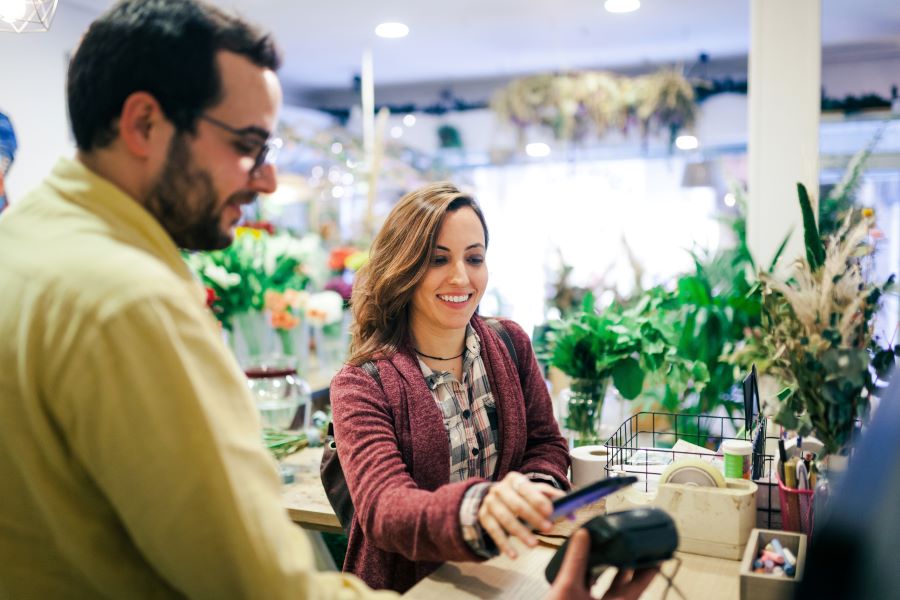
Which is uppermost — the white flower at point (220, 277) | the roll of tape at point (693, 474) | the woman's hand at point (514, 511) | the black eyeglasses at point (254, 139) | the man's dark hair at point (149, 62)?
the man's dark hair at point (149, 62)

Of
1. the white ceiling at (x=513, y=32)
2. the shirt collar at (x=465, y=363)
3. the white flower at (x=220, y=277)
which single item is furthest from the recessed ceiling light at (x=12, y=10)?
the white ceiling at (x=513, y=32)

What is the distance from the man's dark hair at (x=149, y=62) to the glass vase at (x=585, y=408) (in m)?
1.52

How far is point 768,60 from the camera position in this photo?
294 centimetres

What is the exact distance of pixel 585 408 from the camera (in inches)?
85.6

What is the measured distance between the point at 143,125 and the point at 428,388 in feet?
2.97

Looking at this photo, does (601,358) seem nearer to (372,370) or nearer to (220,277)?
(372,370)

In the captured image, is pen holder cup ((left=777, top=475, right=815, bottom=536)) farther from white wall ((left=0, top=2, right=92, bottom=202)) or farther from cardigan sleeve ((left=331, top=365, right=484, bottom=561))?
white wall ((left=0, top=2, right=92, bottom=202))

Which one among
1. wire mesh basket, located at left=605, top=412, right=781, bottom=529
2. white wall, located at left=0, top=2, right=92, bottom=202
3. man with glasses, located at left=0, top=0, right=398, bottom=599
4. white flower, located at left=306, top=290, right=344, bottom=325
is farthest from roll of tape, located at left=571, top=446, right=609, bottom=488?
white wall, located at left=0, top=2, right=92, bottom=202

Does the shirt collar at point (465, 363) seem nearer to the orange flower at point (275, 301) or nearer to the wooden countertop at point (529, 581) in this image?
the wooden countertop at point (529, 581)

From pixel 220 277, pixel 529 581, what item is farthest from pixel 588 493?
pixel 220 277

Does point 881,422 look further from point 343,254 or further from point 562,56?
point 562,56

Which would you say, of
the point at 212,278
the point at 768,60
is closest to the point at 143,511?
the point at 212,278

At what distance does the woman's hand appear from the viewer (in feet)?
3.68

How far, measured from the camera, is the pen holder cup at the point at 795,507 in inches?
54.4
